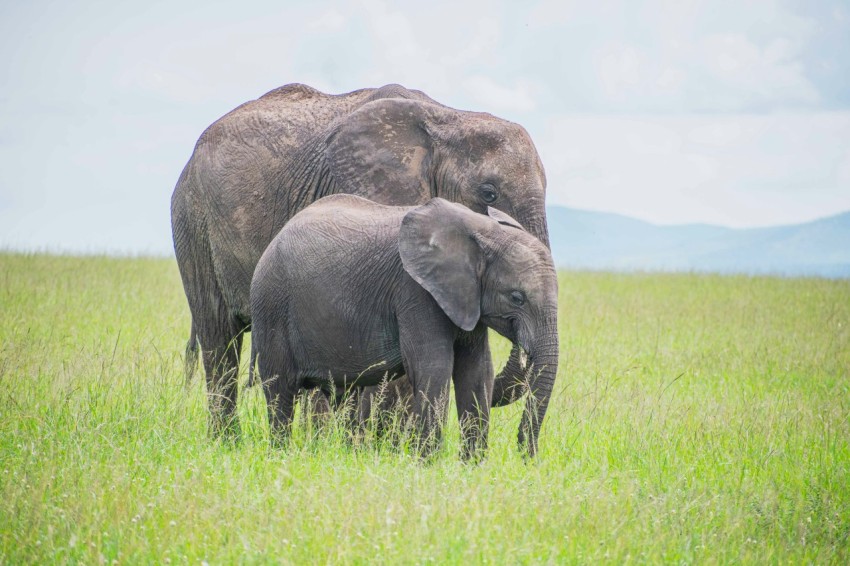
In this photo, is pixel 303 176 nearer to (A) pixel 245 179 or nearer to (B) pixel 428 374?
(A) pixel 245 179

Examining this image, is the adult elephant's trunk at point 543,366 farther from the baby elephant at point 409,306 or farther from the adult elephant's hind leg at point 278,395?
the adult elephant's hind leg at point 278,395

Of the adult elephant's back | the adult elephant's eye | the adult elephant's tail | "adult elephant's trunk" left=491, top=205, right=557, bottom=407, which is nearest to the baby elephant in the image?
"adult elephant's trunk" left=491, top=205, right=557, bottom=407

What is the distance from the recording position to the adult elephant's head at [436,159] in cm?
813

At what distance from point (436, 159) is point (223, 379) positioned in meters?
2.75

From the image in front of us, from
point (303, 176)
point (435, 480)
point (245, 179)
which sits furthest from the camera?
point (245, 179)

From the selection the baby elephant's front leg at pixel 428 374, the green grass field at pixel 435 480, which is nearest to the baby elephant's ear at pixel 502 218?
the baby elephant's front leg at pixel 428 374

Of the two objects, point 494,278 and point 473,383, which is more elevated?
point 494,278

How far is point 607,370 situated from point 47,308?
7.31 metres

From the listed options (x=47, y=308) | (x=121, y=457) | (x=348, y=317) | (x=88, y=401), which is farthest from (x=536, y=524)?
(x=47, y=308)

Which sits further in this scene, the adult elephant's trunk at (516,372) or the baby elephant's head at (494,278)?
the adult elephant's trunk at (516,372)

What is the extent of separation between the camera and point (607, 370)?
12375 millimetres

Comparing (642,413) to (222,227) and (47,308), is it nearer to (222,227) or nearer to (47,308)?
(222,227)

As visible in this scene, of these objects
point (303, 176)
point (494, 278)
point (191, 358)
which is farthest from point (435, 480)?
point (191, 358)

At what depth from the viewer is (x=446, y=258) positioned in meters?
7.32
